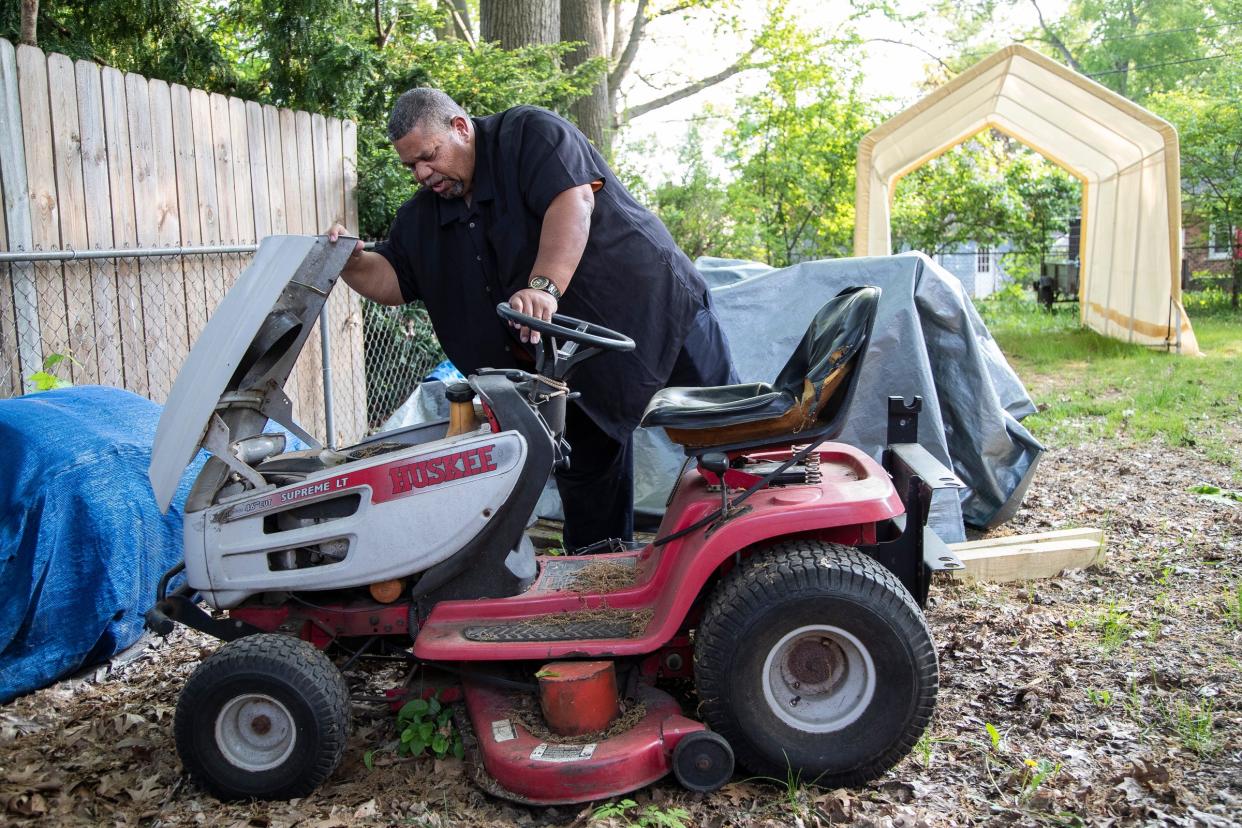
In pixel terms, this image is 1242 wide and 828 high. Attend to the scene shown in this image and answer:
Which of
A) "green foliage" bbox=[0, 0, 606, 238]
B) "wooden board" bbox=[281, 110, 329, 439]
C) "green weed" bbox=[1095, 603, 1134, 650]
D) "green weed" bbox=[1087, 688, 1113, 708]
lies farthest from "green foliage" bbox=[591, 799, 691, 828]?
"green foliage" bbox=[0, 0, 606, 238]

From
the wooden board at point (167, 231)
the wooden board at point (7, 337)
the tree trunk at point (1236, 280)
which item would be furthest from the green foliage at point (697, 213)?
the wooden board at point (7, 337)

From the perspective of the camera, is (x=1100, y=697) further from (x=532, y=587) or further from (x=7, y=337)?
(x=7, y=337)

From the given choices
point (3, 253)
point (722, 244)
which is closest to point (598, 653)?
point (3, 253)

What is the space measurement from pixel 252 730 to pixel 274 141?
4.22 m

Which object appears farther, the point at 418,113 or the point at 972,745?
the point at 418,113

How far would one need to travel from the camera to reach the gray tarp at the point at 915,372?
488 cm

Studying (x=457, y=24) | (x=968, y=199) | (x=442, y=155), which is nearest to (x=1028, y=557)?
(x=442, y=155)

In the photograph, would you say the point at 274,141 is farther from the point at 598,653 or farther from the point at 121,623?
the point at 598,653

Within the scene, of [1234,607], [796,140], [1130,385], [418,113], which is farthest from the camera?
[796,140]

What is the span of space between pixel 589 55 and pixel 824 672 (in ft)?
30.3

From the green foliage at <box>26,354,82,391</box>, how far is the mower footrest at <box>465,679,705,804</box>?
275 cm

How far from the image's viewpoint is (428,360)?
763 cm

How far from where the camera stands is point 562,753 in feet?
8.69

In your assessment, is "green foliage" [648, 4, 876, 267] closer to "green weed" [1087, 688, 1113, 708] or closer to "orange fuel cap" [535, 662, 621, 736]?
"green weed" [1087, 688, 1113, 708]
